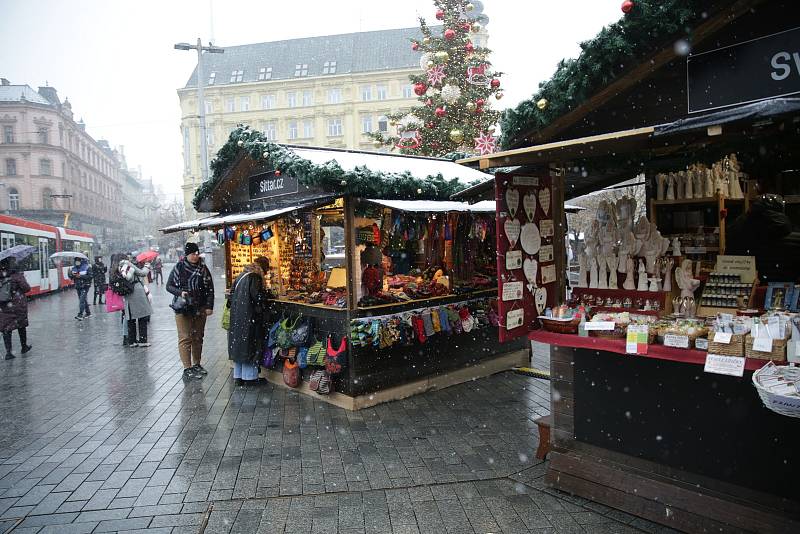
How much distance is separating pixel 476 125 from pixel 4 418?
1193 centimetres

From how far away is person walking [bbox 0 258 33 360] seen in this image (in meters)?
10.3

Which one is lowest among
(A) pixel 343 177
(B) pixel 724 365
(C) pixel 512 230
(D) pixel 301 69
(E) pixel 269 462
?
(E) pixel 269 462

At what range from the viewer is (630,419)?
13.5ft

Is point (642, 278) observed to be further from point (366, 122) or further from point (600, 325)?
point (366, 122)

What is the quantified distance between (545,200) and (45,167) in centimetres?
6307

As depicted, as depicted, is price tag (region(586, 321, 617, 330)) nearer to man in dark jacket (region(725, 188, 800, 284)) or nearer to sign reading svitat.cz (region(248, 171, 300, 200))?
man in dark jacket (region(725, 188, 800, 284))

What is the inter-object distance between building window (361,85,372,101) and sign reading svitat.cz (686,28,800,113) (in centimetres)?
5484

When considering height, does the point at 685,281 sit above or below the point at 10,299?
above

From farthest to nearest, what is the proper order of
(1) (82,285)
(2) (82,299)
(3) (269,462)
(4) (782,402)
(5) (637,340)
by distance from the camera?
(1) (82,285), (2) (82,299), (3) (269,462), (5) (637,340), (4) (782,402)

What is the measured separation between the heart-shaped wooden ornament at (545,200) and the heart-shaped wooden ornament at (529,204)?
113mm

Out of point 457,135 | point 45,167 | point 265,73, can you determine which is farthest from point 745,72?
point 45,167

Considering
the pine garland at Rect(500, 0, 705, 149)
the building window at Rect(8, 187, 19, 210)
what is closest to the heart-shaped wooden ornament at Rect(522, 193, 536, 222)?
the pine garland at Rect(500, 0, 705, 149)

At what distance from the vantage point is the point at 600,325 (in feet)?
13.5

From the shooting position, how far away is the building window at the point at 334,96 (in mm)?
57000
